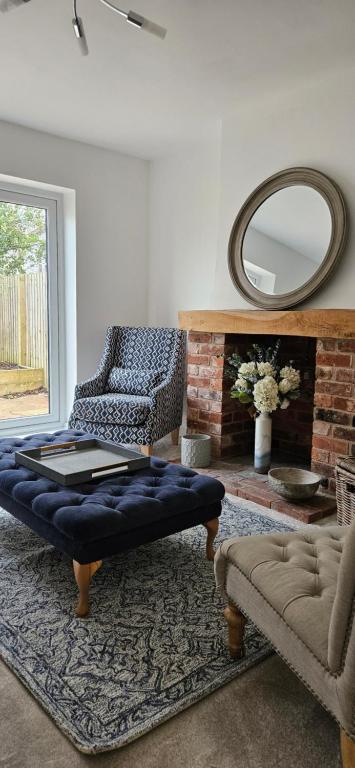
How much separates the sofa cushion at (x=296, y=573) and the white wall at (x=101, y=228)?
3.18 metres

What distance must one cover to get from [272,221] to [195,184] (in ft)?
3.67

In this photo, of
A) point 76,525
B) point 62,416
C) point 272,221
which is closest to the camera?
point 76,525

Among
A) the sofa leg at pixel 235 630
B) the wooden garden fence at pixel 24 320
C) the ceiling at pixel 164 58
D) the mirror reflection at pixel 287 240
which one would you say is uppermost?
the ceiling at pixel 164 58

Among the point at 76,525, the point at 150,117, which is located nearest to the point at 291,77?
the point at 150,117

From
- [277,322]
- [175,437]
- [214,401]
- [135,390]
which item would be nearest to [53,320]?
[135,390]

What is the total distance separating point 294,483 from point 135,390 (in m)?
1.59

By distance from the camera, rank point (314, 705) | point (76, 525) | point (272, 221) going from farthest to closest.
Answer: point (272, 221), point (76, 525), point (314, 705)

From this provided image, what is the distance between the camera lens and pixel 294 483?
2934mm

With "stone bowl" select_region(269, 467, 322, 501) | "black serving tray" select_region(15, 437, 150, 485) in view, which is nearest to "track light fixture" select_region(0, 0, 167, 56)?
"black serving tray" select_region(15, 437, 150, 485)

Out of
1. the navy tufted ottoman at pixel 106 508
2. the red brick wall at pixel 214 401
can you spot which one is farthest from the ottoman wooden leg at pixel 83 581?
the red brick wall at pixel 214 401

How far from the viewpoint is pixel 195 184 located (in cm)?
436

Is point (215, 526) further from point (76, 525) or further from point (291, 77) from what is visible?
point (291, 77)

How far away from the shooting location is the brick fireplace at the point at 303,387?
9.98 feet

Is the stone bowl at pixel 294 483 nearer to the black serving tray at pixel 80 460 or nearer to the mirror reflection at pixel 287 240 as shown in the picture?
the black serving tray at pixel 80 460
